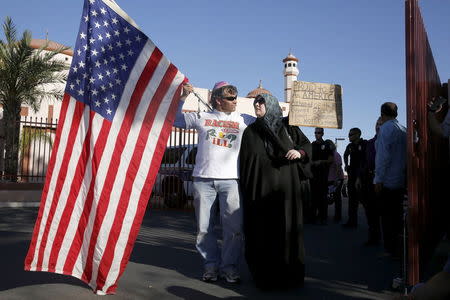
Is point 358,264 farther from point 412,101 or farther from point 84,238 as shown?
point 84,238

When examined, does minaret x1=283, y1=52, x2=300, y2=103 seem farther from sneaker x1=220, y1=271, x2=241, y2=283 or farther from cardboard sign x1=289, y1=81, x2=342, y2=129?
sneaker x1=220, y1=271, x2=241, y2=283

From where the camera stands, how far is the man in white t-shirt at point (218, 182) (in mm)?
3840

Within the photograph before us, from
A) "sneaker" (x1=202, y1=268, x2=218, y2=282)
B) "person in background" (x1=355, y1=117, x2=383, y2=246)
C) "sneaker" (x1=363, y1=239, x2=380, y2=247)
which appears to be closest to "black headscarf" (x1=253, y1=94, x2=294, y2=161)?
"sneaker" (x1=202, y1=268, x2=218, y2=282)

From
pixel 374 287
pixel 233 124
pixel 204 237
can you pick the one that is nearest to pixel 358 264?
pixel 374 287

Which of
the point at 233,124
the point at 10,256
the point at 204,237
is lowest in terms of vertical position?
the point at 10,256

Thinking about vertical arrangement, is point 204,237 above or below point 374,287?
above

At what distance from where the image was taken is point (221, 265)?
3936 mm

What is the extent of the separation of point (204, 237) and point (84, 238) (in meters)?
1.12

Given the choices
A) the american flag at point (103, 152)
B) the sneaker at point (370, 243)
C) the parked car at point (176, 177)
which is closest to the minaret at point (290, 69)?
the parked car at point (176, 177)

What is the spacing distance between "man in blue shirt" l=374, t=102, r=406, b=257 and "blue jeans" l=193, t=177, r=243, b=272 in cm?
162

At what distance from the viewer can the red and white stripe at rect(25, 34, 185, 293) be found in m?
3.27

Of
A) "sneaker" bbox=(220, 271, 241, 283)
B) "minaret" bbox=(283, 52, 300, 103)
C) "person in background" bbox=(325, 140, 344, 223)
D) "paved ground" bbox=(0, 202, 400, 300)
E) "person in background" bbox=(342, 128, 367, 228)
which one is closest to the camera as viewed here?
"paved ground" bbox=(0, 202, 400, 300)

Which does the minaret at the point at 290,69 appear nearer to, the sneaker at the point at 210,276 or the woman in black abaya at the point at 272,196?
the woman in black abaya at the point at 272,196

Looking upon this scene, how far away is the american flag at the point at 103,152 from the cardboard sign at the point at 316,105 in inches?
47.1
